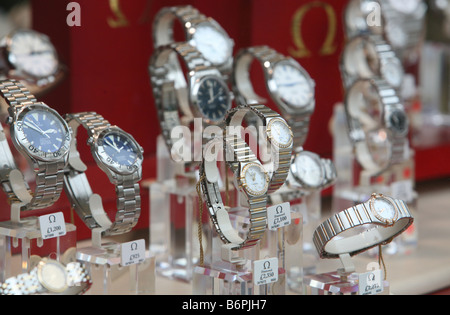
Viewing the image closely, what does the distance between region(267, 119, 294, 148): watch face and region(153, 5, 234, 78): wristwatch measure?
67 centimetres

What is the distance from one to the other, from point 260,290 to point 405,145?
3.89 feet

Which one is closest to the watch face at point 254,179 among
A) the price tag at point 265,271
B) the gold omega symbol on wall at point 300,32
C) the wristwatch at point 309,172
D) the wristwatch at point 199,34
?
the price tag at point 265,271

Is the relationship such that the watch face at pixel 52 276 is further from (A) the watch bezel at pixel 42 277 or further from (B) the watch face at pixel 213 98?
(B) the watch face at pixel 213 98

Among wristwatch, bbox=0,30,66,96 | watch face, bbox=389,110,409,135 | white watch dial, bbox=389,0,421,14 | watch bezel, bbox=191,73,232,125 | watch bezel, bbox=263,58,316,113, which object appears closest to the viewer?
watch bezel, bbox=191,73,232,125

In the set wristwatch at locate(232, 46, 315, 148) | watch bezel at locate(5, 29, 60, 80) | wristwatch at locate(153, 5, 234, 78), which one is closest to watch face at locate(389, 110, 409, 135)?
wristwatch at locate(232, 46, 315, 148)

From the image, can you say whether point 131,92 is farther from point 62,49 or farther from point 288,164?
point 288,164

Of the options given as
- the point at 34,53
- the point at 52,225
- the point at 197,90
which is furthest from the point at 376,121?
the point at 52,225

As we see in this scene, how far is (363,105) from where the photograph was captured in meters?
4.12

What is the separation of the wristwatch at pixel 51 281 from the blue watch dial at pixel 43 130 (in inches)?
13.5

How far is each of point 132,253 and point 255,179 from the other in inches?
17.4

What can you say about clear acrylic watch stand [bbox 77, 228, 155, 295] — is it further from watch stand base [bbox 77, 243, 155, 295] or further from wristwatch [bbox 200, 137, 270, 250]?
wristwatch [bbox 200, 137, 270, 250]

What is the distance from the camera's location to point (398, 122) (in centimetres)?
394

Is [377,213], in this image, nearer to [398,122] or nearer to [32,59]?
[398,122]

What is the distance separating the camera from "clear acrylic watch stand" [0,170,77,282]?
9.82 ft
